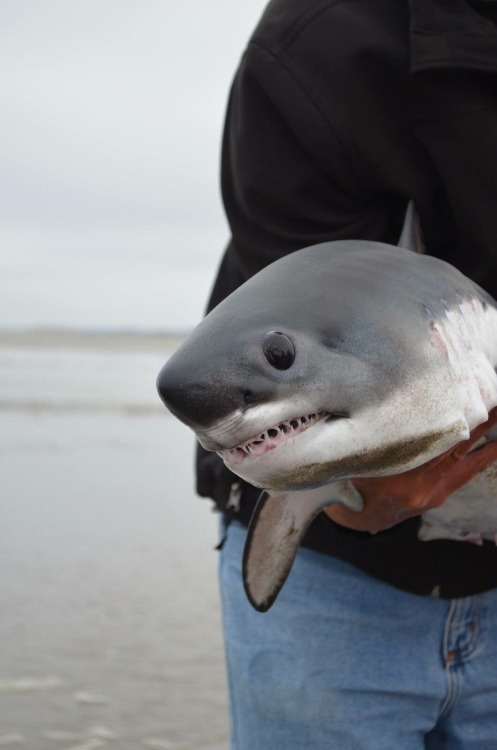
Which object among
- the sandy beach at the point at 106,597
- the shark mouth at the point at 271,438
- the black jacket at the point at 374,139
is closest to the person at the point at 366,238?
the black jacket at the point at 374,139

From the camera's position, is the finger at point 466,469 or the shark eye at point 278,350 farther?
the finger at point 466,469

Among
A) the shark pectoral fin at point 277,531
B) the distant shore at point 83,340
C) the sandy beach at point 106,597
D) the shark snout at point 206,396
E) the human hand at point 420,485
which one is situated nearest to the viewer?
the shark snout at point 206,396

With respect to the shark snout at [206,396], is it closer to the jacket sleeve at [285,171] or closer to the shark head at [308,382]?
the shark head at [308,382]

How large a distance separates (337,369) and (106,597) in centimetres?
486

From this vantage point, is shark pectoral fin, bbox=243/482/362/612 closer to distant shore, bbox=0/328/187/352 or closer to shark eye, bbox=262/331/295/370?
shark eye, bbox=262/331/295/370

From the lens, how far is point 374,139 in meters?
2.00

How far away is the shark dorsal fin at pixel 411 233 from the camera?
1.88 m

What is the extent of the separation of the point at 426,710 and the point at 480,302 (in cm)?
96

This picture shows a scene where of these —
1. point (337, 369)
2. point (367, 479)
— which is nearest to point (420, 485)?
point (367, 479)

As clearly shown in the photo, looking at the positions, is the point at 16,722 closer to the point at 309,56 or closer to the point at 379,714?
the point at 379,714

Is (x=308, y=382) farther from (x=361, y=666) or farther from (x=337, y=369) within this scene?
(x=361, y=666)

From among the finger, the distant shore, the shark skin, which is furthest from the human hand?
the distant shore

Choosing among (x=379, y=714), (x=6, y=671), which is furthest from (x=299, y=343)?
(x=6, y=671)

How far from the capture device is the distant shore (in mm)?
35750
